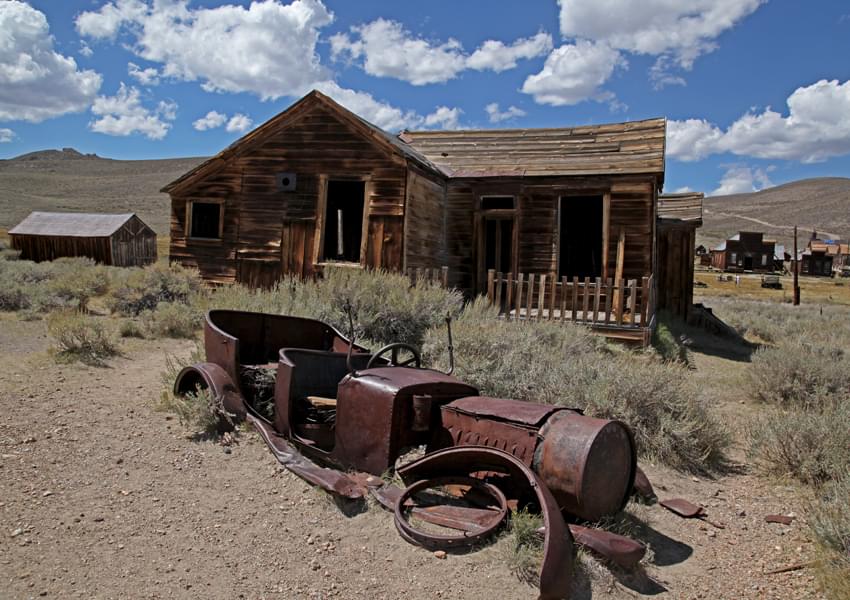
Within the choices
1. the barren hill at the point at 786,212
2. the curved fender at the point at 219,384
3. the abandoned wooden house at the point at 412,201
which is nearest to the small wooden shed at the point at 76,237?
the abandoned wooden house at the point at 412,201

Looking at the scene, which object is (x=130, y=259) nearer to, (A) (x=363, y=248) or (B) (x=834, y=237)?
(A) (x=363, y=248)

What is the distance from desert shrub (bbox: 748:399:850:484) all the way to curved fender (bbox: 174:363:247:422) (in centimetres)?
428

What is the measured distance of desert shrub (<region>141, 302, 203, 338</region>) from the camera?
367 inches

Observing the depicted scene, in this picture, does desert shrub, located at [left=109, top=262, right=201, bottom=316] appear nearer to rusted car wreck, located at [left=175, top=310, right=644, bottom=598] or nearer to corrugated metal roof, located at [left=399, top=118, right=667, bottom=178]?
corrugated metal roof, located at [left=399, top=118, right=667, bottom=178]

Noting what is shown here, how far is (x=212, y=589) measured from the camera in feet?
9.75

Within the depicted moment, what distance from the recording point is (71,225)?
98.1 feet

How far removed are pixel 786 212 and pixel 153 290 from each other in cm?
11812

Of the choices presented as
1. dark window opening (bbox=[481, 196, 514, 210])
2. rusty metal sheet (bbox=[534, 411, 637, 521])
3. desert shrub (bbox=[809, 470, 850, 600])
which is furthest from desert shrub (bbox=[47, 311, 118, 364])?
dark window opening (bbox=[481, 196, 514, 210])

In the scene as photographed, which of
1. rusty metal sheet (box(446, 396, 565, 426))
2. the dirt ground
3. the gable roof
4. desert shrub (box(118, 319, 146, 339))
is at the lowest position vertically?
the dirt ground

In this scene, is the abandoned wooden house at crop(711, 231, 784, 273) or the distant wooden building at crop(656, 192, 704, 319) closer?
the distant wooden building at crop(656, 192, 704, 319)

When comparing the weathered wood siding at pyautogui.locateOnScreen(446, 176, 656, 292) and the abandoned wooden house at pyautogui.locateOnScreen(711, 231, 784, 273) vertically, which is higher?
the abandoned wooden house at pyautogui.locateOnScreen(711, 231, 784, 273)

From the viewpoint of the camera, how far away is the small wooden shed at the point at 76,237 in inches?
1137

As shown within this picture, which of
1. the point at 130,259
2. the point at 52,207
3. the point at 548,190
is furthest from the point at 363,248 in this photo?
the point at 52,207

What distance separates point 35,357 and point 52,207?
6377cm
